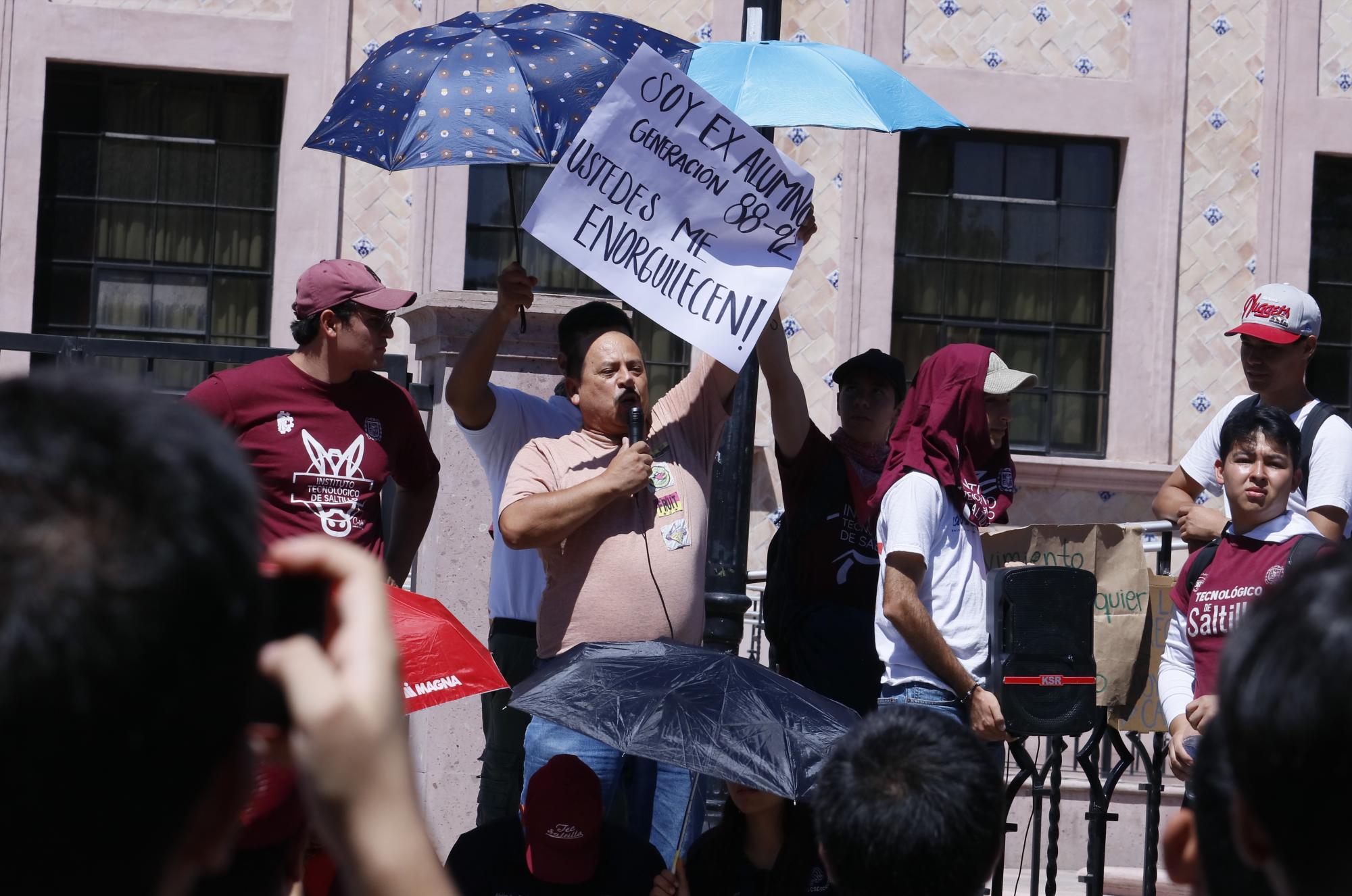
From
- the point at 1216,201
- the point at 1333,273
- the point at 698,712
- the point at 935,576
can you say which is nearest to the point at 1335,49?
the point at 1216,201

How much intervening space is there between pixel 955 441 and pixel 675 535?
88 centimetres

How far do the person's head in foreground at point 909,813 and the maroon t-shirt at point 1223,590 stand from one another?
203cm

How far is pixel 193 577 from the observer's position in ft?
2.91

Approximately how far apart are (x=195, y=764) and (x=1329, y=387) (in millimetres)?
12858

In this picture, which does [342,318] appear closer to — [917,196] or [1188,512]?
[1188,512]

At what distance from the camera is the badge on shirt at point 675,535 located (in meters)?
4.32

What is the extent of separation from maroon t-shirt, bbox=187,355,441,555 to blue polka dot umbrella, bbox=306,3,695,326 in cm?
68

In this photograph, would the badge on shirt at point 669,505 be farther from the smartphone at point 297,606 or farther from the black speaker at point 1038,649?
the smartphone at point 297,606

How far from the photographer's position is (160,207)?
466 inches

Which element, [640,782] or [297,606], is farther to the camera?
[640,782]

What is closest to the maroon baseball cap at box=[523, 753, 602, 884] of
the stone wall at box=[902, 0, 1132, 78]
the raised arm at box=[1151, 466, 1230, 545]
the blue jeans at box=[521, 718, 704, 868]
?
the blue jeans at box=[521, 718, 704, 868]

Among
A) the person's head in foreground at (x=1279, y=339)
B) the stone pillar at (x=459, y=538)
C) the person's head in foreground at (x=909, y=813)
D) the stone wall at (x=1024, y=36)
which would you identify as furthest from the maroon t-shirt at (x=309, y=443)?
the stone wall at (x=1024, y=36)

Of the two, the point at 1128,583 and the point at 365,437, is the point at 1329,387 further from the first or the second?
the point at 365,437

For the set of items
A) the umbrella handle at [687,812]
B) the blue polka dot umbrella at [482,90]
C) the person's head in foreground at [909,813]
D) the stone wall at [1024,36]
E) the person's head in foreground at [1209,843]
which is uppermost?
the stone wall at [1024,36]
